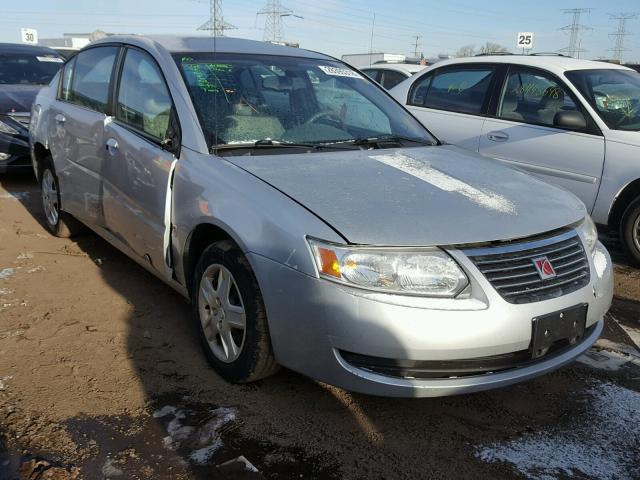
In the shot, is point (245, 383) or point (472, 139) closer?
point (245, 383)

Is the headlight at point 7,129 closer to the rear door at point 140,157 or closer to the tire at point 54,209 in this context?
the tire at point 54,209

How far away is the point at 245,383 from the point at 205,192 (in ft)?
3.09

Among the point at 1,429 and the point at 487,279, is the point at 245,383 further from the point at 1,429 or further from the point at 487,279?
the point at 487,279

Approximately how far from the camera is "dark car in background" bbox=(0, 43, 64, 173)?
7297 mm

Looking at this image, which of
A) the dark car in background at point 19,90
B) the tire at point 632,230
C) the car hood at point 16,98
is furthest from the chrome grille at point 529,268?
the car hood at point 16,98

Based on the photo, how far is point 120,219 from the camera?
12.8 feet

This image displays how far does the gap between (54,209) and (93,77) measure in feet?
4.32

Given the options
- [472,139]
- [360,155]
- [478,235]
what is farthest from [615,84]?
[478,235]

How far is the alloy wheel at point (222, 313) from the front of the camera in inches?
114

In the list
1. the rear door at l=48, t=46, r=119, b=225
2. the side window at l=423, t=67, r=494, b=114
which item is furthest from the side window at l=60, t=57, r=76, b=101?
the side window at l=423, t=67, r=494, b=114

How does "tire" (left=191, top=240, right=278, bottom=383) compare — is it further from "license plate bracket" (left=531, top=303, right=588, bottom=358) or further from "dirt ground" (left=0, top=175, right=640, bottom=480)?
"license plate bracket" (left=531, top=303, right=588, bottom=358)

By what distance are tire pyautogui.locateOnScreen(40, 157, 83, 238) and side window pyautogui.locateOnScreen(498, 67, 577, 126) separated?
4.01 metres

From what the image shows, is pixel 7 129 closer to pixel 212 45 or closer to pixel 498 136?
pixel 212 45

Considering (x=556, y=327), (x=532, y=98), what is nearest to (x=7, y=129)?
(x=532, y=98)
